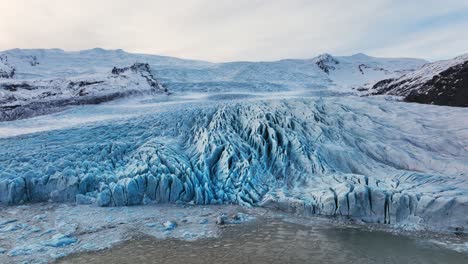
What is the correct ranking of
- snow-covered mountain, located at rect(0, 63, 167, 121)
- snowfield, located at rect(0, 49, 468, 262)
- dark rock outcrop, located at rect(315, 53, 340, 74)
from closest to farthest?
snowfield, located at rect(0, 49, 468, 262) → snow-covered mountain, located at rect(0, 63, 167, 121) → dark rock outcrop, located at rect(315, 53, 340, 74)

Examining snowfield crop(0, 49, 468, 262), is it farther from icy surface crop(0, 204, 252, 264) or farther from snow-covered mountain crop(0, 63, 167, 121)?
snow-covered mountain crop(0, 63, 167, 121)

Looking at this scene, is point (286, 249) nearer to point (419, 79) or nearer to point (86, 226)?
point (86, 226)

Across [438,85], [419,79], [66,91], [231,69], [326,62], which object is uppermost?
[326,62]

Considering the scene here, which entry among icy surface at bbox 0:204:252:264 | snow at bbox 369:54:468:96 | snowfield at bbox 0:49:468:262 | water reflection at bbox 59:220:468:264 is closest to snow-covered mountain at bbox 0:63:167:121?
snowfield at bbox 0:49:468:262

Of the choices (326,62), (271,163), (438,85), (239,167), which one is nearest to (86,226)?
(239,167)

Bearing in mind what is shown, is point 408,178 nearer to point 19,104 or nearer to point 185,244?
point 185,244

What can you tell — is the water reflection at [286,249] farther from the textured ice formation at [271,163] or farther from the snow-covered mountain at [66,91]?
the snow-covered mountain at [66,91]
